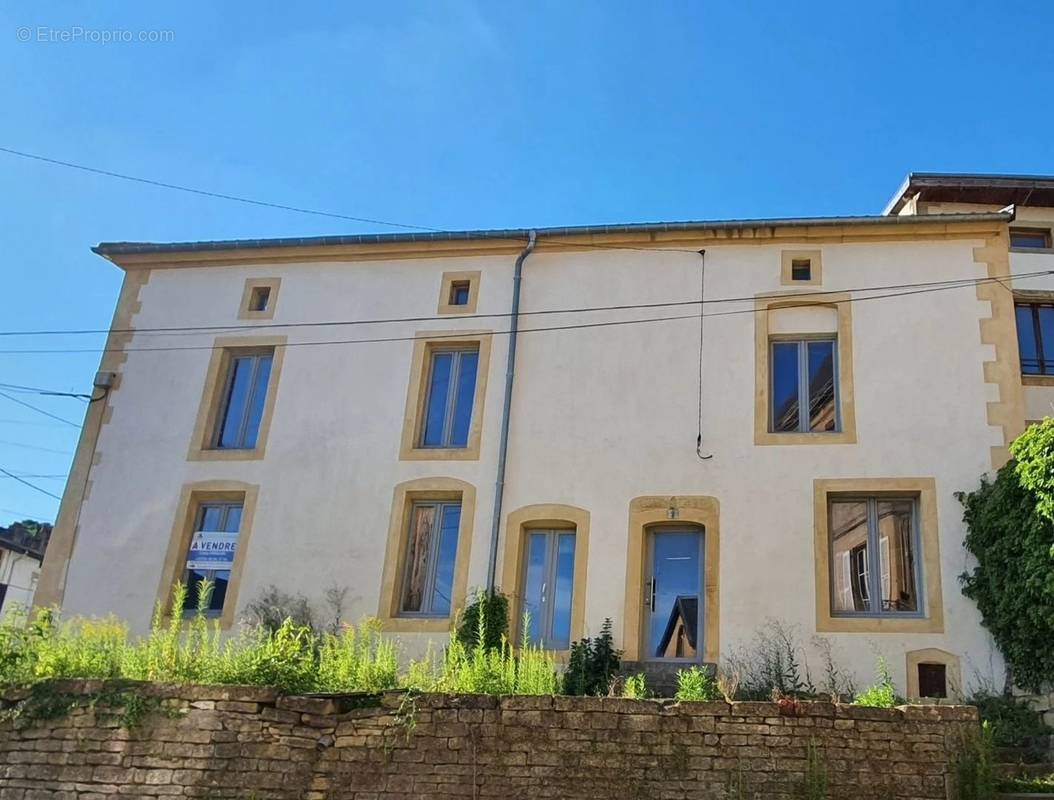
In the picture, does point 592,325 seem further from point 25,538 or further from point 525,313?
point 25,538

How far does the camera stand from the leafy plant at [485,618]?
1234cm

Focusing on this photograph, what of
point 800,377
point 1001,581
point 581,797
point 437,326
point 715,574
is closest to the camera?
point 581,797

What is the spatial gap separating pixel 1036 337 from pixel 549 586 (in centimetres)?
1428

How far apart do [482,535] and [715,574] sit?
121 inches

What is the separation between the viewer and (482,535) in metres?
13.1

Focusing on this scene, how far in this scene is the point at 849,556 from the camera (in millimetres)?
12406

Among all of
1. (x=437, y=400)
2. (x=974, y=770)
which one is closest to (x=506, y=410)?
(x=437, y=400)

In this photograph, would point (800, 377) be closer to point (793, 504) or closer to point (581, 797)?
point (793, 504)

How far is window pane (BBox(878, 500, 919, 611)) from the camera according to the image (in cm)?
1207

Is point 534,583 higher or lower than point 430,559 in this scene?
lower

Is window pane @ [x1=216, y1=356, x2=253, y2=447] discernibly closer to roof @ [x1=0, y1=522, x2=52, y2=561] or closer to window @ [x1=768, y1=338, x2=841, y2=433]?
window @ [x1=768, y1=338, x2=841, y2=433]

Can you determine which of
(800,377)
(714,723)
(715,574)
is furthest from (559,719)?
(800,377)

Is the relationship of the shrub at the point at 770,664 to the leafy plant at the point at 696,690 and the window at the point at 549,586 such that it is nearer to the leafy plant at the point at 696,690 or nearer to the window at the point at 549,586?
the window at the point at 549,586

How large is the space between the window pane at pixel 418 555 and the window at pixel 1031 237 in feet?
56.8
